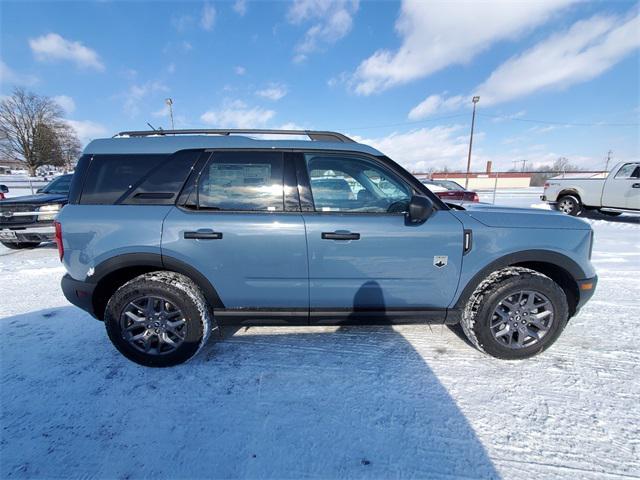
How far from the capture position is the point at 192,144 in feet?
8.25

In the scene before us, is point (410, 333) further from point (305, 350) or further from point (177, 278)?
point (177, 278)

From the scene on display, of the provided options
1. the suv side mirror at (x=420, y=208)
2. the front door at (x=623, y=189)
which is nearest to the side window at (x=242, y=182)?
the suv side mirror at (x=420, y=208)

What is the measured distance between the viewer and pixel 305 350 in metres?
2.74

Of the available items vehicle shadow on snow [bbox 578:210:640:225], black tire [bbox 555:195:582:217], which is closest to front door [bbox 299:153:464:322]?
black tire [bbox 555:195:582:217]

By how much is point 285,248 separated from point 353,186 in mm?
841

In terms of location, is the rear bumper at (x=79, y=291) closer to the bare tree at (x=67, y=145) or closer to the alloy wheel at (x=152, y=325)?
the alloy wheel at (x=152, y=325)

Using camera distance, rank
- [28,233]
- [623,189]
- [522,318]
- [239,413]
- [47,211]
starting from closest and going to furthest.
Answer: [239,413] → [522,318] → [28,233] → [47,211] → [623,189]

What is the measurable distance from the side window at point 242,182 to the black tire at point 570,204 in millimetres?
11880

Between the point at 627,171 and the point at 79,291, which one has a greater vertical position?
the point at 627,171

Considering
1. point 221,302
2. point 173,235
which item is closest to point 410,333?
point 221,302

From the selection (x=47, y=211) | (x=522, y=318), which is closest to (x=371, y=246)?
(x=522, y=318)

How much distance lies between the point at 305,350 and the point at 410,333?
44.5 inches

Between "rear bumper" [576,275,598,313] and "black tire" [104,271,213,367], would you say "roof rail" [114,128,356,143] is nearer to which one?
"black tire" [104,271,213,367]

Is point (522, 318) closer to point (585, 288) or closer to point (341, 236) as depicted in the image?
point (585, 288)
